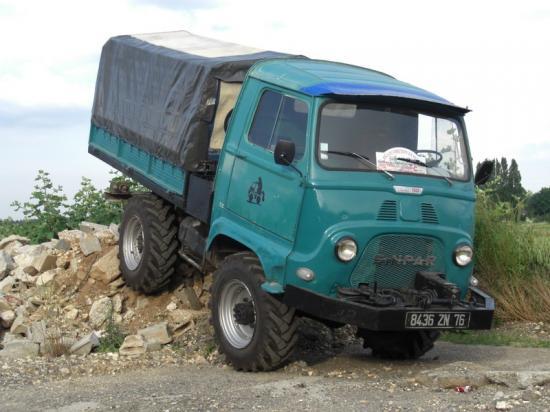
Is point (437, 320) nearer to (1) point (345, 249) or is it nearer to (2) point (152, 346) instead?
(1) point (345, 249)

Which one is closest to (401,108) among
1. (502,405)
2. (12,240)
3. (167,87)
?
(502,405)

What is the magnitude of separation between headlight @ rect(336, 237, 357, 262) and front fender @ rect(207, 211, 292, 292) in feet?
1.57

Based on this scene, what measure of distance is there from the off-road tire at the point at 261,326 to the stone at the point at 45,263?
17.6ft

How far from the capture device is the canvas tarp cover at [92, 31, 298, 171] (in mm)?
11234

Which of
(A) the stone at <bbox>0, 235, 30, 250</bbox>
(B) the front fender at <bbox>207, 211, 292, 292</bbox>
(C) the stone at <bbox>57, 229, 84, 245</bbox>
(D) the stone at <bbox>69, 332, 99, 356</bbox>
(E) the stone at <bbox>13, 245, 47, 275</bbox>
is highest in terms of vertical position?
(B) the front fender at <bbox>207, 211, 292, 292</bbox>

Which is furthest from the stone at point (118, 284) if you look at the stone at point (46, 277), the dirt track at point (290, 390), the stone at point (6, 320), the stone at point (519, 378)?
the stone at point (519, 378)

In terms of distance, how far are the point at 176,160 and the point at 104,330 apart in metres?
2.55

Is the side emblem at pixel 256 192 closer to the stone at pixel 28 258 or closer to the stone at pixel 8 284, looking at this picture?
the stone at pixel 28 258

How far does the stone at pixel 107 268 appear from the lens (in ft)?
44.2

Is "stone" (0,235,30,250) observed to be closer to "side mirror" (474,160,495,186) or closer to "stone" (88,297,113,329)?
"stone" (88,297,113,329)

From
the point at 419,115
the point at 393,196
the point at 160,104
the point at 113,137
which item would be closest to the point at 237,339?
the point at 393,196

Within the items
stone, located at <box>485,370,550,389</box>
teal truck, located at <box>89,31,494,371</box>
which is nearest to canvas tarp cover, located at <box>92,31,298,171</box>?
teal truck, located at <box>89,31,494,371</box>

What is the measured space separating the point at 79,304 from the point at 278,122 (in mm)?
5045

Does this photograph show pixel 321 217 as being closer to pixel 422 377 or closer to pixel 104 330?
pixel 422 377
